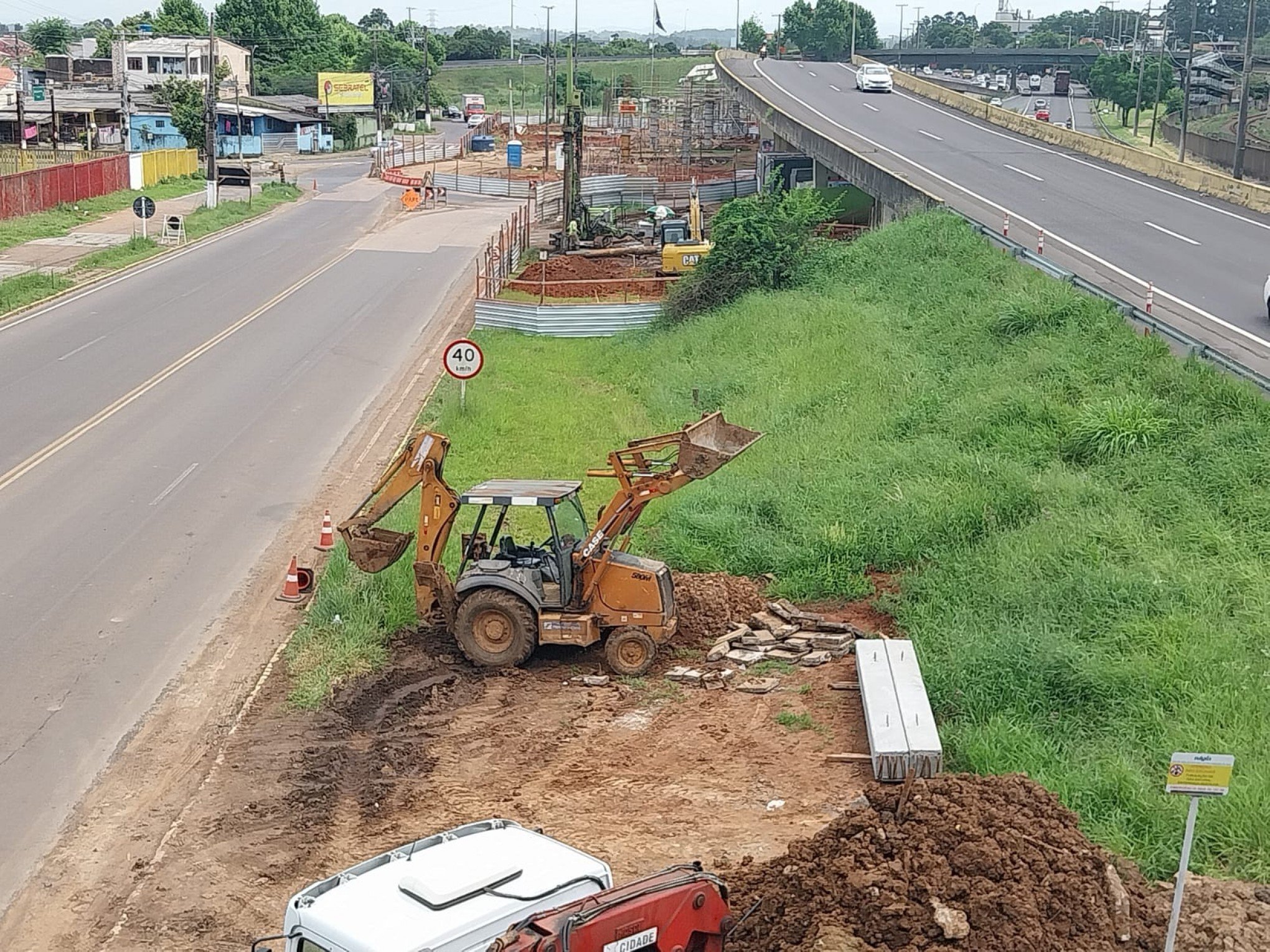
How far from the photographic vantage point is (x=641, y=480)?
46.2ft

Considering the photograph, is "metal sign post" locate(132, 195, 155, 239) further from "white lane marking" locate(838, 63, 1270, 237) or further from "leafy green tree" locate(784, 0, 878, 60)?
"leafy green tree" locate(784, 0, 878, 60)

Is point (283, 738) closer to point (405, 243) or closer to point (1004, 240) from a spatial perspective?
point (1004, 240)

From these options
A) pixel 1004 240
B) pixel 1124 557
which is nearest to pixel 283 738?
pixel 1124 557

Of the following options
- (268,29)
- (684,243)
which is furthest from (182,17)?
(684,243)

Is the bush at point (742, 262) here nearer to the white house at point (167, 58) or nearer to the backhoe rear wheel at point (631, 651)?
the backhoe rear wheel at point (631, 651)

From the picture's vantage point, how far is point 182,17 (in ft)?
433

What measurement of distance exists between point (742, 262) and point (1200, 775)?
2601 centimetres

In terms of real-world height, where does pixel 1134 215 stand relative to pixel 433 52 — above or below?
below

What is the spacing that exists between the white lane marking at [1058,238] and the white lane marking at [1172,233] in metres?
2.56

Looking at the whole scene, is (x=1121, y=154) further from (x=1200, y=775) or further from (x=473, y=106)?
(x=473, y=106)

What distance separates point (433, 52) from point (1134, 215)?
137 metres

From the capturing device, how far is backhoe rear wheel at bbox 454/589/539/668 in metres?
14.2

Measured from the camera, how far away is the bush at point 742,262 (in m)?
32.3

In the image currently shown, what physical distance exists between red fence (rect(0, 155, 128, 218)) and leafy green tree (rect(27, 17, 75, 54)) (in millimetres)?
84778
